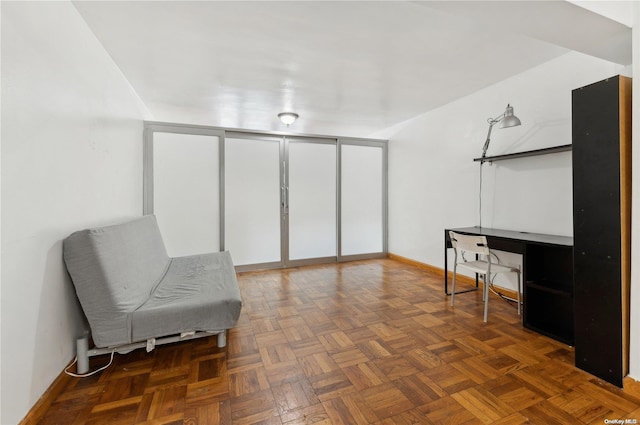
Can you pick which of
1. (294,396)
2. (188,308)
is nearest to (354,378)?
(294,396)

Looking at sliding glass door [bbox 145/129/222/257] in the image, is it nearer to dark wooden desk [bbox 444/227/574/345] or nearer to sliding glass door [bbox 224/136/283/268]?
sliding glass door [bbox 224/136/283/268]

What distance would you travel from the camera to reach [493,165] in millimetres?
3240

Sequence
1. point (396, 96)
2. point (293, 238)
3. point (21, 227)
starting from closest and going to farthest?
point (21, 227), point (396, 96), point (293, 238)

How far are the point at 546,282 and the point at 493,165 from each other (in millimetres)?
1427

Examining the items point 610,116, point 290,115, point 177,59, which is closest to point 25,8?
point 177,59

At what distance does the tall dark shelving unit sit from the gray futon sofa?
2277 millimetres

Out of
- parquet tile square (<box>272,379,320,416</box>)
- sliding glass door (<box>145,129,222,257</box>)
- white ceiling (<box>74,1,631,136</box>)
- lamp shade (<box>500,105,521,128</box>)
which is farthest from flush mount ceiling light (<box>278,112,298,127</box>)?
parquet tile square (<box>272,379,320,416</box>)

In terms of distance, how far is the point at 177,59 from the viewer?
261 cm

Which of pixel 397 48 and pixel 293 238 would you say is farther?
pixel 293 238

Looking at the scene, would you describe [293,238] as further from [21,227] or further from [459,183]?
[21,227]

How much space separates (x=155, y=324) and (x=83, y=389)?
0.49m

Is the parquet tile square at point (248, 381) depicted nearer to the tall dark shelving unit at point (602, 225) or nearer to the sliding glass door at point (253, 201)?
the tall dark shelving unit at point (602, 225)

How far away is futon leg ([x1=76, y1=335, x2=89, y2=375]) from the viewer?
68.9 inches

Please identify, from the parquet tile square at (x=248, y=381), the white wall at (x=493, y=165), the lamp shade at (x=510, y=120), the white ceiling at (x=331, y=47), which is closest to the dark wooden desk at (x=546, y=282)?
the white wall at (x=493, y=165)
